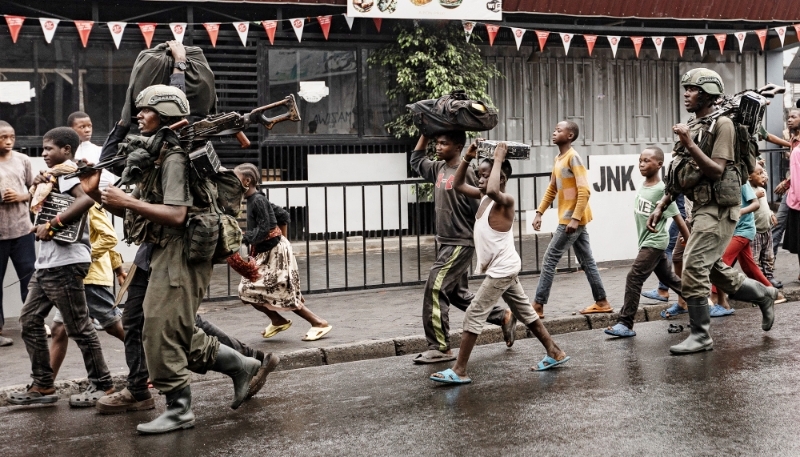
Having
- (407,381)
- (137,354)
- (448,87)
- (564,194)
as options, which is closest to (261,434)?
(137,354)

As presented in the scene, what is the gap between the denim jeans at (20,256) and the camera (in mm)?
8961

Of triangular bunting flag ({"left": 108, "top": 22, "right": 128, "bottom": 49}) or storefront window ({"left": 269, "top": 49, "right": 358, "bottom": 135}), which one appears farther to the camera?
storefront window ({"left": 269, "top": 49, "right": 358, "bottom": 135})

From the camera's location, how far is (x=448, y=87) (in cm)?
1469

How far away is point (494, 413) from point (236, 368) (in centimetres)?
156

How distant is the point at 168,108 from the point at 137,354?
61.1 inches

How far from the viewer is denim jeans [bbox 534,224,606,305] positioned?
31.2ft

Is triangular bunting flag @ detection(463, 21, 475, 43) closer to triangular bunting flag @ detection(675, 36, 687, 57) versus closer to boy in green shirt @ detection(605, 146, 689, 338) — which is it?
triangular bunting flag @ detection(675, 36, 687, 57)

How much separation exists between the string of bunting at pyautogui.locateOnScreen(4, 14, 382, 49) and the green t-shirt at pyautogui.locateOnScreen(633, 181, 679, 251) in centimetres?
610

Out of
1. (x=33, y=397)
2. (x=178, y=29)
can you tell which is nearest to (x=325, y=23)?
(x=178, y=29)

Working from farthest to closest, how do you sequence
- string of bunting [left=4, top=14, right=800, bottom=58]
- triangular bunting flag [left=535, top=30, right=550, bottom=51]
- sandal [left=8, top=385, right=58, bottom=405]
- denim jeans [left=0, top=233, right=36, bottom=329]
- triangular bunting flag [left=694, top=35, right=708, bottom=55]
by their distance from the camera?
1. triangular bunting flag [left=694, top=35, right=708, bottom=55]
2. triangular bunting flag [left=535, top=30, right=550, bottom=51]
3. string of bunting [left=4, top=14, right=800, bottom=58]
4. denim jeans [left=0, top=233, right=36, bottom=329]
5. sandal [left=8, top=385, right=58, bottom=405]

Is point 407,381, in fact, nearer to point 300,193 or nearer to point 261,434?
point 261,434

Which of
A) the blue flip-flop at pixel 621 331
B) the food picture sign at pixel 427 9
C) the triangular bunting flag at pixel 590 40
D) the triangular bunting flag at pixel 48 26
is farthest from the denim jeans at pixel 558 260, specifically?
the triangular bunting flag at pixel 48 26

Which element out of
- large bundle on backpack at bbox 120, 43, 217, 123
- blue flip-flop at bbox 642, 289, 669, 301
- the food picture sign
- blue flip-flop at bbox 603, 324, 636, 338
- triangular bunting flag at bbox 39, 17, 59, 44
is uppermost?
the food picture sign

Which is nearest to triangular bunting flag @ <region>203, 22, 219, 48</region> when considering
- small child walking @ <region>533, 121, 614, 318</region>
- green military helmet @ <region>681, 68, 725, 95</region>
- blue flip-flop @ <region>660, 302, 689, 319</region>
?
small child walking @ <region>533, 121, 614, 318</region>
